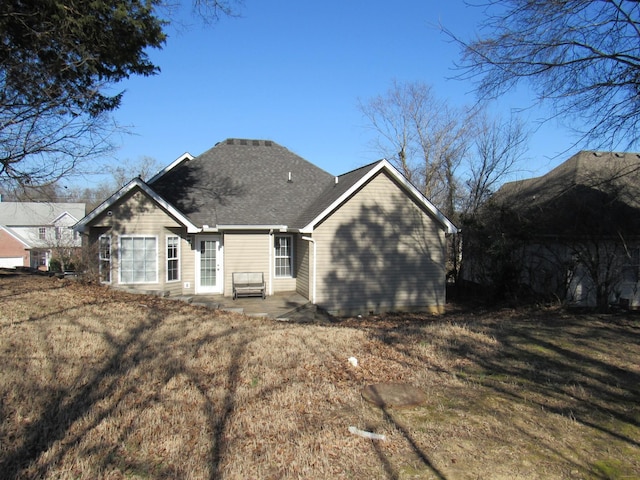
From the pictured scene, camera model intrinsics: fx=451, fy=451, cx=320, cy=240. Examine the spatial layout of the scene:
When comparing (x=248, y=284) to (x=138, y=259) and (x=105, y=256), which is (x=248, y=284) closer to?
(x=138, y=259)

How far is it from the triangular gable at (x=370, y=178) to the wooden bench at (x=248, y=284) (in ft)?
9.74

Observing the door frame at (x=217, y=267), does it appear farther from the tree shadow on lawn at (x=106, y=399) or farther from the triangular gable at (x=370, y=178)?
the tree shadow on lawn at (x=106, y=399)

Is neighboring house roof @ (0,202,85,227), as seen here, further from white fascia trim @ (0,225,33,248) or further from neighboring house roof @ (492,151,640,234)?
neighboring house roof @ (492,151,640,234)

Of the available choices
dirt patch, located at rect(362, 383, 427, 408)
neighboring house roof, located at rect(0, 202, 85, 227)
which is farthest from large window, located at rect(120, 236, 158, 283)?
neighboring house roof, located at rect(0, 202, 85, 227)

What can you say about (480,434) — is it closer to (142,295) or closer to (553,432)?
(553,432)

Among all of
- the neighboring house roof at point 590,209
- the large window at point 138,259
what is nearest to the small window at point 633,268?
the neighboring house roof at point 590,209

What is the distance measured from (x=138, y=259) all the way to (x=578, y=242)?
16131 millimetres

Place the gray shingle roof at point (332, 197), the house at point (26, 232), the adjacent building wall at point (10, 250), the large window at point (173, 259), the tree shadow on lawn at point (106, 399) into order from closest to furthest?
the tree shadow on lawn at point (106, 399) < the gray shingle roof at point (332, 197) < the large window at point (173, 259) < the house at point (26, 232) < the adjacent building wall at point (10, 250)

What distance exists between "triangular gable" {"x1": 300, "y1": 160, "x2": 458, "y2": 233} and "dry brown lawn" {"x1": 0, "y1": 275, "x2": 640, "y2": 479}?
687 centimetres

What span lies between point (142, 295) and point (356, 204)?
807 centimetres

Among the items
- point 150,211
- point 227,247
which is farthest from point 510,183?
point 150,211

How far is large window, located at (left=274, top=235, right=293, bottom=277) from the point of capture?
1856cm

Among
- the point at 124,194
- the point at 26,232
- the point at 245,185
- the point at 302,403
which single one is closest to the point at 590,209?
the point at 245,185

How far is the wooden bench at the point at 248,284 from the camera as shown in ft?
56.0
